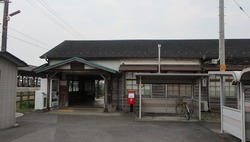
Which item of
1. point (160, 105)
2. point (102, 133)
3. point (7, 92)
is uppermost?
point (7, 92)

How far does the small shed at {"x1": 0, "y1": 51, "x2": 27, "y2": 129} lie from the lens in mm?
9492

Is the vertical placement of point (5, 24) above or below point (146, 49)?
above

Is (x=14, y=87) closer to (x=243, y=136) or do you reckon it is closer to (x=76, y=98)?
(x=243, y=136)

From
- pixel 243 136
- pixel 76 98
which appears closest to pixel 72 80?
pixel 76 98

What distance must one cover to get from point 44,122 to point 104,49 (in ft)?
28.4

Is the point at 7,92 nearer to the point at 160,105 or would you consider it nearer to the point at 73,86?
the point at 160,105

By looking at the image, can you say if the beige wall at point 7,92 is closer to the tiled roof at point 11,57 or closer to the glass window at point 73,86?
the tiled roof at point 11,57

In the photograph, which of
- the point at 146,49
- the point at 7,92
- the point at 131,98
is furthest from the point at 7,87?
the point at 146,49

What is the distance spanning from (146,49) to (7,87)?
1083 centimetres

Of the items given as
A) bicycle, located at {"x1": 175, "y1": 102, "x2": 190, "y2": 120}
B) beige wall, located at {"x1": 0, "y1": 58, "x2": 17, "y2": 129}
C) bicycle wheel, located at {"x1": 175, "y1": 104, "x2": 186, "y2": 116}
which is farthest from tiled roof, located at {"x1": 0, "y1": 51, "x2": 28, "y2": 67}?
bicycle wheel, located at {"x1": 175, "y1": 104, "x2": 186, "y2": 116}

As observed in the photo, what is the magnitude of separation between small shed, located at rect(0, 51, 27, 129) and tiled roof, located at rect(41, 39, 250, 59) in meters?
7.23

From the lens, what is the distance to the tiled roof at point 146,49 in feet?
54.9

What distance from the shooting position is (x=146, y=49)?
18219mm

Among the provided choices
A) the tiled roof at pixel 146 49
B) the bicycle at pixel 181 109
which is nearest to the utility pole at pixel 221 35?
the bicycle at pixel 181 109
